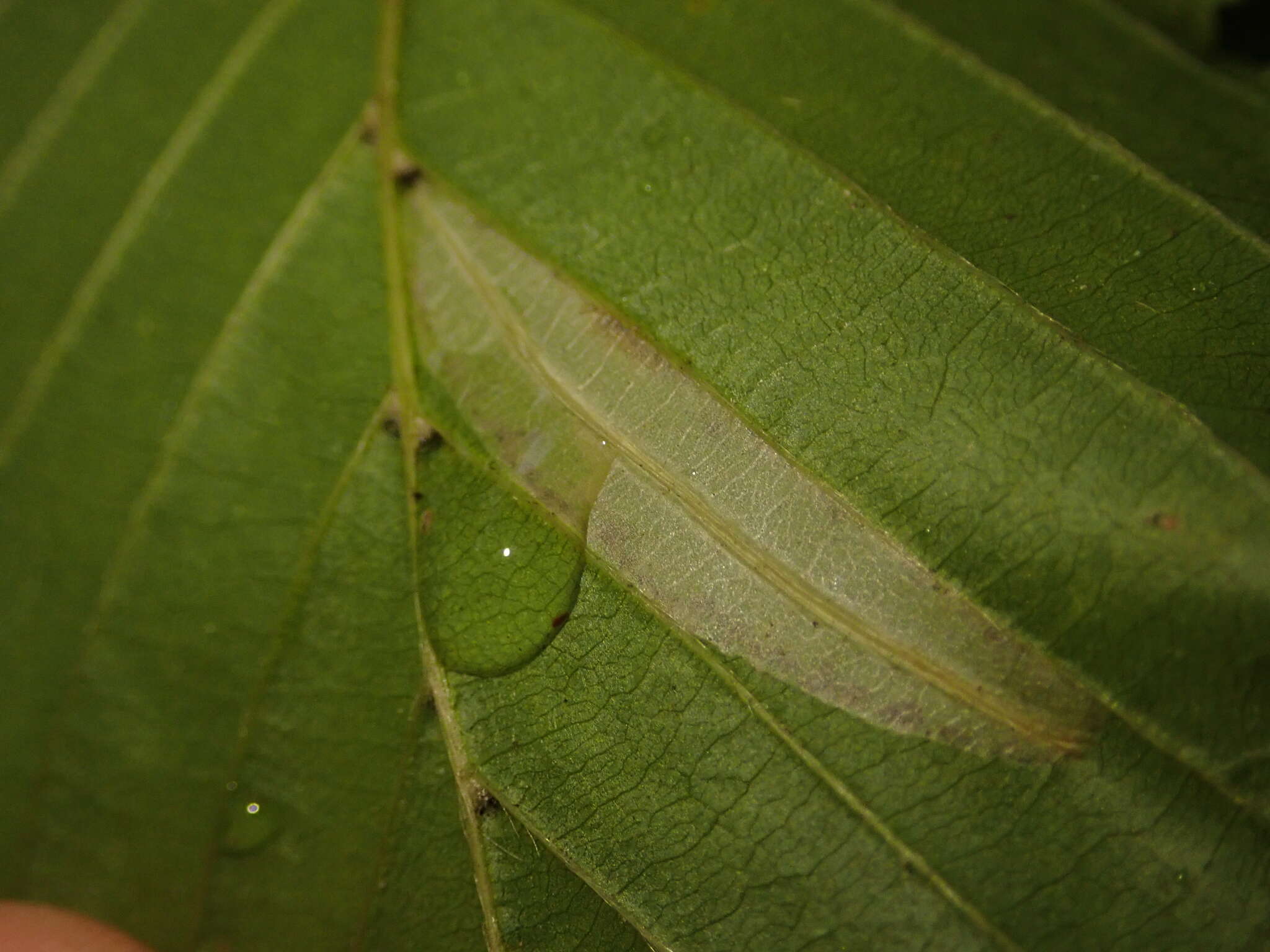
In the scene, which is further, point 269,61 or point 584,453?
point 269,61

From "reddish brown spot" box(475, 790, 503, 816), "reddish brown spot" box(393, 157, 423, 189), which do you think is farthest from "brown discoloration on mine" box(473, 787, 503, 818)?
"reddish brown spot" box(393, 157, 423, 189)

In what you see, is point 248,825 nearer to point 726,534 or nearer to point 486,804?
point 486,804

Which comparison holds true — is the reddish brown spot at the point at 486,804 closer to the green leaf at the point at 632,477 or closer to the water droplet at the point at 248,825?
the green leaf at the point at 632,477

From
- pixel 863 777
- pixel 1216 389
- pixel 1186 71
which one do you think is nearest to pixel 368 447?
pixel 863 777

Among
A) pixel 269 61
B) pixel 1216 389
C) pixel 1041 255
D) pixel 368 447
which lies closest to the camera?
pixel 1216 389

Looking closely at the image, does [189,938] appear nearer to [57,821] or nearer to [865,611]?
[57,821]

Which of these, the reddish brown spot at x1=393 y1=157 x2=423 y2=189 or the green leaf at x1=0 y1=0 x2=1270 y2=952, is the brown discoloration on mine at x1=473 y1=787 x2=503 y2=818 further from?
the reddish brown spot at x1=393 y1=157 x2=423 y2=189

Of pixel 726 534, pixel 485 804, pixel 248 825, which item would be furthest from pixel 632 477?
pixel 248 825
